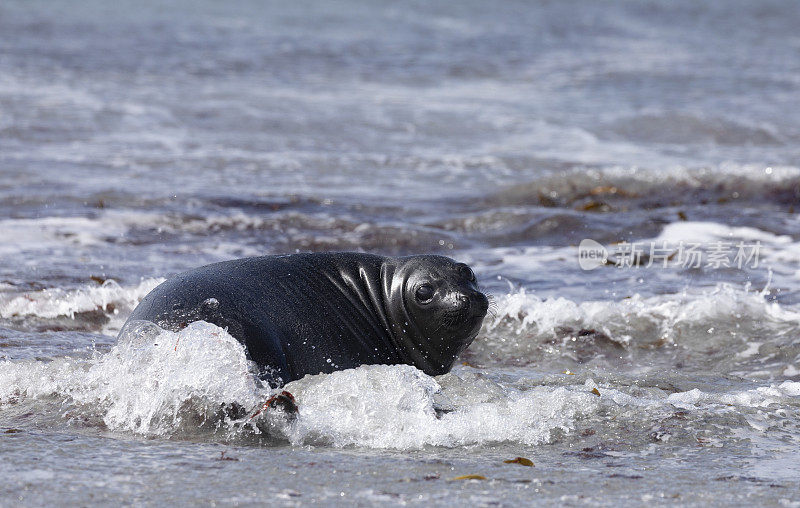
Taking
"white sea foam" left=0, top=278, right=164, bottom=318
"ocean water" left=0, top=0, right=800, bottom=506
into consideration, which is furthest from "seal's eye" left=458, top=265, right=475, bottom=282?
"white sea foam" left=0, top=278, right=164, bottom=318

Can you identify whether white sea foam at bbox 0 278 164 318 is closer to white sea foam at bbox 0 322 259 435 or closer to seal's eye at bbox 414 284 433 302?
white sea foam at bbox 0 322 259 435

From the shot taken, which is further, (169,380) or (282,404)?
(169,380)

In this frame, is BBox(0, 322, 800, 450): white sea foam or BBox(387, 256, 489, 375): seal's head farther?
BBox(387, 256, 489, 375): seal's head

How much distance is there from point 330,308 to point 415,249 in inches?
159

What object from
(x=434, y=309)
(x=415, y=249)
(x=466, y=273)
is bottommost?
(x=415, y=249)

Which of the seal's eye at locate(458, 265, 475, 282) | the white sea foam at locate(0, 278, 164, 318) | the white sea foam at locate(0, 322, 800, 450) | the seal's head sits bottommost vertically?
the white sea foam at locate(0, 278, 164, 318)

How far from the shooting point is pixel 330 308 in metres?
4.43

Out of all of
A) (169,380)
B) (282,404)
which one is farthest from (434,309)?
(169,380)

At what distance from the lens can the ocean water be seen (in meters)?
3.66

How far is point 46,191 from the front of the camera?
9820mm

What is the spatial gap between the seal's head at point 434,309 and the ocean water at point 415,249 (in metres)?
0.18

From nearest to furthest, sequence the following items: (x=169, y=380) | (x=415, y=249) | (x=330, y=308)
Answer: (x=169, y=380) → (x=330, y=308) → (x=415, y=249)

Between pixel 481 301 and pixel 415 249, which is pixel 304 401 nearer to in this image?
pixel 481 301

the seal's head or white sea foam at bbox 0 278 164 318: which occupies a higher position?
the seal's head
